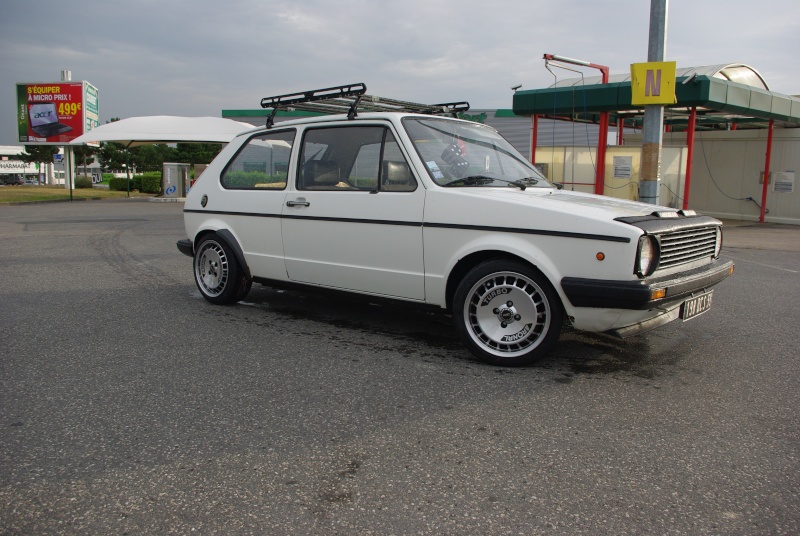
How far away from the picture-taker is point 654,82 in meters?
9.92

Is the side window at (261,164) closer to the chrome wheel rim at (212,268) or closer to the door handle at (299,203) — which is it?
the door handle at (299,203)

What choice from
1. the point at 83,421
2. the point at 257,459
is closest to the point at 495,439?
the point at 257,459

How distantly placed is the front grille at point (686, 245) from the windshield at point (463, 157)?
1.10 meters

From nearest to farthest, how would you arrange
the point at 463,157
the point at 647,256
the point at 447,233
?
the point at 647,256 < the point at 447,233 < the point at 463,157

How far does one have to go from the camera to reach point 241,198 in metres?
5.90

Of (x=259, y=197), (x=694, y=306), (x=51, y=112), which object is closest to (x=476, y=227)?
(x=694, y=306)

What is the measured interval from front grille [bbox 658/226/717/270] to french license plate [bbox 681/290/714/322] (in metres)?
0.26

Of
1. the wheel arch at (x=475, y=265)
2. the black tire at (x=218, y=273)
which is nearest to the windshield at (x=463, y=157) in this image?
the wheel arch at (x=475, y=265)

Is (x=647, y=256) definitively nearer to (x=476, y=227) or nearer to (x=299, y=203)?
(x=476, y=227)

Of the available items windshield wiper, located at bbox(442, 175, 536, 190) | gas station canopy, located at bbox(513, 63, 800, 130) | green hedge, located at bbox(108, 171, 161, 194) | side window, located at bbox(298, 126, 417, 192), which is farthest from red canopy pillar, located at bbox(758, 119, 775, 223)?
green hedge, located at bbox(108, 171, 161, 194)

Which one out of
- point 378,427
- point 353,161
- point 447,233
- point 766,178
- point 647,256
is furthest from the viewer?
point 766,178

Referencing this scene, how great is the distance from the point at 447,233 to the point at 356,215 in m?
0.82

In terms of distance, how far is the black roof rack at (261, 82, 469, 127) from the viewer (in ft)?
17.5

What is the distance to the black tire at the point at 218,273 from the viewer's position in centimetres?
606
